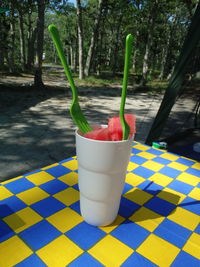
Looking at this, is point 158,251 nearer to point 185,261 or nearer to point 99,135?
point 185,261

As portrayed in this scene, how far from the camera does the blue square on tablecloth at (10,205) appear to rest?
3.01 feet

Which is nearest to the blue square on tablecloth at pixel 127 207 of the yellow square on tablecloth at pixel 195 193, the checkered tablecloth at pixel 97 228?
the checkered tablecloth at pixel 97 228

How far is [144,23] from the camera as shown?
1395 cm

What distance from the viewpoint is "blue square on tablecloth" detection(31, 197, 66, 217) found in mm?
928

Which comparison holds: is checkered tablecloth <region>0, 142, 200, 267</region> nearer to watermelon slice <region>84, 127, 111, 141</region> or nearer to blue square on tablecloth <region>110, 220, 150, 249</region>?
blue square on tablecloth <region>110, 220, 150, 249</region>

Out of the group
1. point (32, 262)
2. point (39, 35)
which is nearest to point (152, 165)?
point (32, 262)

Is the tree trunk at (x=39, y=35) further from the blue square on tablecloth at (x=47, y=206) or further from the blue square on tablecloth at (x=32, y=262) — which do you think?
the blue square on tablecloth at (x=32, y=262)

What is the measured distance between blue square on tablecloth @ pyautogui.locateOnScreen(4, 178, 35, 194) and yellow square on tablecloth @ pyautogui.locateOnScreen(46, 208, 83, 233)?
0.26 meters

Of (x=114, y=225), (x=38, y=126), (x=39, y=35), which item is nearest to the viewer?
(x=114, y=225)

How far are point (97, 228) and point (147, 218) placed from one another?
0.23 metres

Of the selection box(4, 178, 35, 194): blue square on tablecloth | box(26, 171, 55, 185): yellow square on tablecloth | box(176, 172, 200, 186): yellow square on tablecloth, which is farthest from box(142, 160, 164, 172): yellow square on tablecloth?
box(4, 178, 35, 194): blue square on tablecloth

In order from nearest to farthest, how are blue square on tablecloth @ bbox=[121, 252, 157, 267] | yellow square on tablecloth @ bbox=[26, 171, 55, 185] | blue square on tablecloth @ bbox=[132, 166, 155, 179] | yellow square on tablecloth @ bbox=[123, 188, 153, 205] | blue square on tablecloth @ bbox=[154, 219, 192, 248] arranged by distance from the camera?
blue square on tablecloth @ bbox=[121, 252, 157, 267], blue square on tablecloth @ bbox=[154, 219, 192, 248], yellow square on tablecloth @ bbox=[123, 188, 153, 205], yellow square on tablecloth @ bbox=[26, 171, 55, 185], blue square on tablecloth @ bbox=[132, 166, 155, 179]

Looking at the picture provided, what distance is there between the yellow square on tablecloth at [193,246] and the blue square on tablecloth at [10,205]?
69 centimetres

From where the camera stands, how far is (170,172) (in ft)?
4.41
